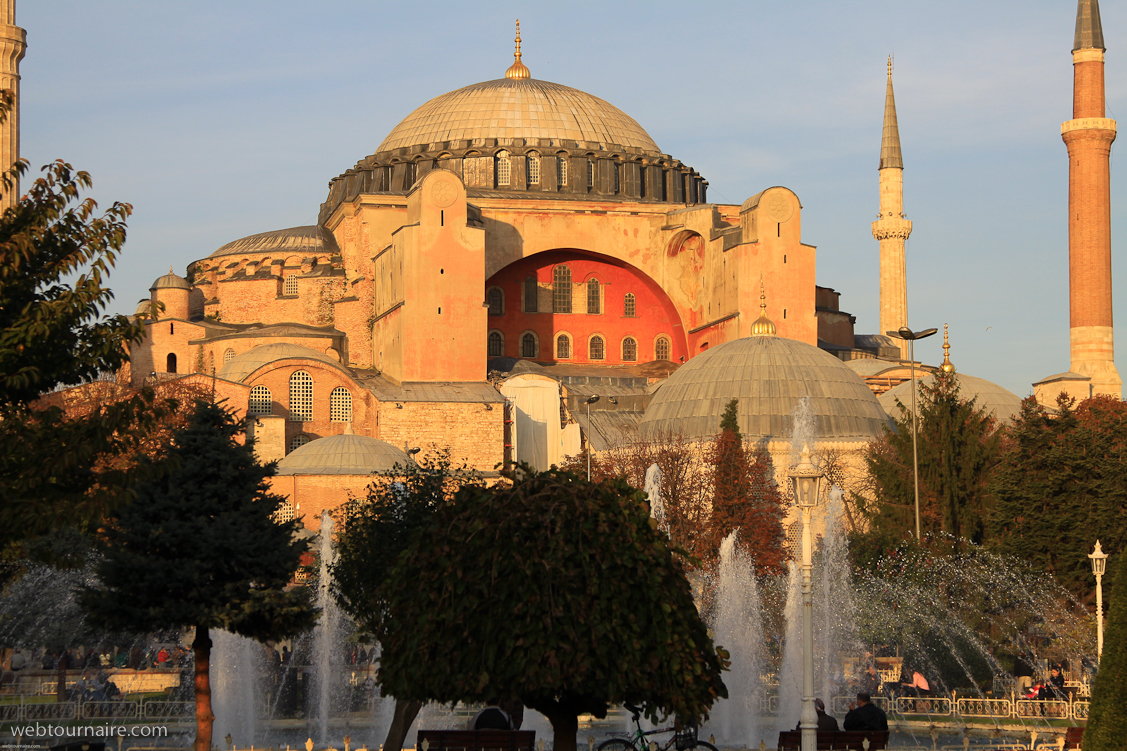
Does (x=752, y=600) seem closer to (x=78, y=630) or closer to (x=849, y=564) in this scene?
(x=849, y=564)

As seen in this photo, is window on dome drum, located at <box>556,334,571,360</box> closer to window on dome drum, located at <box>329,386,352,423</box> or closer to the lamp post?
window on dome drum, located at <box>329,386,352,423</box>

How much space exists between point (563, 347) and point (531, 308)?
5.41ft

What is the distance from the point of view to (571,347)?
163ft

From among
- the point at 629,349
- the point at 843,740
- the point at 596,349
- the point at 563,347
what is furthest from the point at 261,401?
the point at 843,740

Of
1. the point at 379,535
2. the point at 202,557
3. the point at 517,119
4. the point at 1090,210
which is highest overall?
the point at 517,119

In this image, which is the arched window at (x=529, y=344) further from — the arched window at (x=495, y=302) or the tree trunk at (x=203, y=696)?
the tree trunk at (x=203, y=696)

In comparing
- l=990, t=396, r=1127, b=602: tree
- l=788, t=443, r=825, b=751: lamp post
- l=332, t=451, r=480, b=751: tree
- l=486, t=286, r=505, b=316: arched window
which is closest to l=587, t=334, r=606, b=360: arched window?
l=486, t=286, r=505, b=316: arched window

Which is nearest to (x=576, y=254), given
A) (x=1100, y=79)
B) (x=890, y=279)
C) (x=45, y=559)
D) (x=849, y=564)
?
(x=890, y=279)

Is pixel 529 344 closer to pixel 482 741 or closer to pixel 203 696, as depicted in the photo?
pixel 203 696

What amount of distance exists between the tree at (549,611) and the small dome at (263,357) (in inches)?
1250

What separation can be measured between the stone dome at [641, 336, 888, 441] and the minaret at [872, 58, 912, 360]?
1763 centimetres

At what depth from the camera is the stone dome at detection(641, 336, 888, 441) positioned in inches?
1523

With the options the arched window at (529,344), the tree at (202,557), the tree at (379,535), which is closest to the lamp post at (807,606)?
the tree at (379,535)

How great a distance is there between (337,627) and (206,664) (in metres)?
9.30
